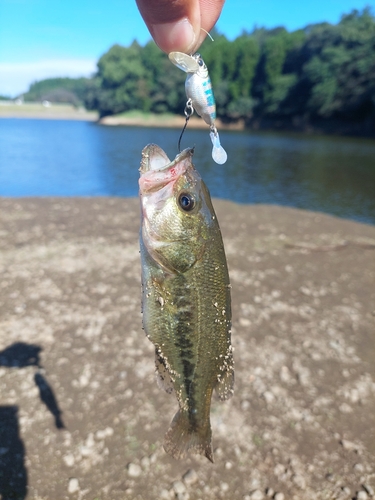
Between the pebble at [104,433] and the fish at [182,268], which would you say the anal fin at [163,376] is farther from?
the pebble at [104,433]

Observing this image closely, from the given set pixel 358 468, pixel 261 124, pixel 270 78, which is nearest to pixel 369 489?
pixel 358 468

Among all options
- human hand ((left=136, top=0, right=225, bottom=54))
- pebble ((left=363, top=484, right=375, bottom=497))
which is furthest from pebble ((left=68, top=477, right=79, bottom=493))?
human hand ((left=136, top=0, right=225, bottom=54))

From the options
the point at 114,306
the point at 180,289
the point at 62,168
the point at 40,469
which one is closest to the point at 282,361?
the point at 114,306

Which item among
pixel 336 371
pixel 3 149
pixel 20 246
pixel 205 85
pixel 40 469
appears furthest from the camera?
pixel 3 149

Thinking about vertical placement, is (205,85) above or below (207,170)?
above

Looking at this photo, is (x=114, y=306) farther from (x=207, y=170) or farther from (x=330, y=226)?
(x=207, y=170)

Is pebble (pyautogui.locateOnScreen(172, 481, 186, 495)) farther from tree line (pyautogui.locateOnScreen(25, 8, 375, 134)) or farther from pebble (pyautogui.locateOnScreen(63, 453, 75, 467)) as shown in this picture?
tree line (pyautogui.locateOnScreen(25, 8, 375, 134))
